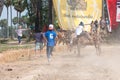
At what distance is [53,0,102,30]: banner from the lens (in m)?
20.9

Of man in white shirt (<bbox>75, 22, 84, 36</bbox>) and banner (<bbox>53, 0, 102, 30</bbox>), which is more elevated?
banner (<bbox>53, 0, 102, 30</bbox>)

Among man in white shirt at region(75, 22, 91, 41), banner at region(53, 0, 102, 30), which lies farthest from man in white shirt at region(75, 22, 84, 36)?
banner at region(53, 0, 102, 30)

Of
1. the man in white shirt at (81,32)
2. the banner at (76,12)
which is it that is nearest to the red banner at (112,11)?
Answer: the banner at (76,12)

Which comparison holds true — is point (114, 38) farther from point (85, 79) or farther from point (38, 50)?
point (85, 79)

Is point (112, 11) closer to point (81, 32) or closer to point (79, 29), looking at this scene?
point (79, 29)

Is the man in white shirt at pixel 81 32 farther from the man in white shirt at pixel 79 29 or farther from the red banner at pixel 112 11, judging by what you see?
the red banner at pixel 112 11

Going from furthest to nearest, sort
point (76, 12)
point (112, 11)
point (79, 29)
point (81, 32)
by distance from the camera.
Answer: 1. point (81, 32)
2. point (76, 12)
3. point (79, 29)
4. point (112, 11)

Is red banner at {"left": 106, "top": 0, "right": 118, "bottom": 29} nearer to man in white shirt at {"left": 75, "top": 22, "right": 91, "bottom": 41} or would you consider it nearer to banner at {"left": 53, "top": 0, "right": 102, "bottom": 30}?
banner at {"left": 53, "top": 0, "right": 102, "bottom": 30}

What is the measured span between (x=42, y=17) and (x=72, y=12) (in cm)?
2240

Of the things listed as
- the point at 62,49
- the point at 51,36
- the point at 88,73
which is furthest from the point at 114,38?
the point at 88,73

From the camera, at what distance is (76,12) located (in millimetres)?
21188

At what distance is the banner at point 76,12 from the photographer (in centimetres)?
2088

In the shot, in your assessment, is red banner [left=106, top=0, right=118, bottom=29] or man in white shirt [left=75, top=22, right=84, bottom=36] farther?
man in white shirt [left=75, top=22, right=84, bottom=36]

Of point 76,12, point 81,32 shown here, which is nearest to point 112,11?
point 76,12
